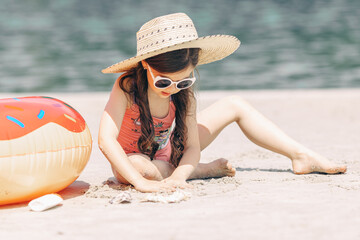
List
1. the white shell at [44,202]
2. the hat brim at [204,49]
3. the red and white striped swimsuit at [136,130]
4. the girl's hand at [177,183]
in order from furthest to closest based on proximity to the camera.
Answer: the red and white striped swimsuit at [136,130], the girl's hand at [177,183], the hat brim at [204,49], the white shell at [44,202]

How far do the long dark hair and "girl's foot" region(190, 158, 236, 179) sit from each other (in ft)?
0.54

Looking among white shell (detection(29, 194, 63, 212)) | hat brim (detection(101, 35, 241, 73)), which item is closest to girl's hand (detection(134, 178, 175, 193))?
white shell (detection(29, 194, 63, 212))

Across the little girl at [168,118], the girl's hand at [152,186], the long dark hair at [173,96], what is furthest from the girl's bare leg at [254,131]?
the girl's hand at [152,186]

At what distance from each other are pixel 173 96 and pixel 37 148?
3.62ft

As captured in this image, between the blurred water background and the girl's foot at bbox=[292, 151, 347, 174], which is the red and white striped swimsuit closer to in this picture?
the girl's foot at bbox=[292, 151, 347, 174]

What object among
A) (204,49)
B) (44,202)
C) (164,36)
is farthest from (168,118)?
(44,202)

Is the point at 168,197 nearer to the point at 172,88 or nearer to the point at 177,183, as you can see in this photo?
the point at 177,183

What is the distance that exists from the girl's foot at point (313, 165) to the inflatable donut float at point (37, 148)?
4.97ft

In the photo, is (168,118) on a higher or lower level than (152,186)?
higher

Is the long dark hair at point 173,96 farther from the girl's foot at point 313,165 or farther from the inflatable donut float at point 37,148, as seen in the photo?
the girl's foot at point 313,165

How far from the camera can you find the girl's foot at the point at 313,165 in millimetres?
3619

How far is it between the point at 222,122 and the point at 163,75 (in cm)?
82

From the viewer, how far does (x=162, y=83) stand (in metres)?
3.14

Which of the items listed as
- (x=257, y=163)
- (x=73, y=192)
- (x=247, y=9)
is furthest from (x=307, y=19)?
(x=73, y=192)
